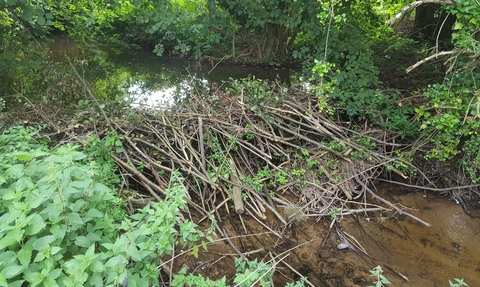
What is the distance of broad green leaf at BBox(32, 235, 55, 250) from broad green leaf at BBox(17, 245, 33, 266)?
0.11 feet

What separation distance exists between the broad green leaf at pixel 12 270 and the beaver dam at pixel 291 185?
1.38 m

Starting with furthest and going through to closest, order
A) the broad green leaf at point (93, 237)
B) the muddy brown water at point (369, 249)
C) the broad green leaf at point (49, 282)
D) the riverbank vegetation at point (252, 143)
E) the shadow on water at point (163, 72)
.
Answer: the shadow on water at point (163, 72), the muddy brown water at point (369, 249), the riverbank vegetation at point (252, 143), the broad green leaf at point (93, 237), the broad green leaf at point (49, 282)

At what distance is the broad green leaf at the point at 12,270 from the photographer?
5.67 ft

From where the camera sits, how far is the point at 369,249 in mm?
3639

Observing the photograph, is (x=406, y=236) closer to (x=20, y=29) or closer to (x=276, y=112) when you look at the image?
(x=276, y=112)

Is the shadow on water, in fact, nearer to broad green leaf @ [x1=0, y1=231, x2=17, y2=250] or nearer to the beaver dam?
the beaver dam

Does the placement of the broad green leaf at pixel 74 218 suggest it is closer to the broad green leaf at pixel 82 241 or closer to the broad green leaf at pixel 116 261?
the broad green leaf at pixel 82 241

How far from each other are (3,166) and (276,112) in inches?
146

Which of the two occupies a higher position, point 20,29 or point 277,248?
point 20,29

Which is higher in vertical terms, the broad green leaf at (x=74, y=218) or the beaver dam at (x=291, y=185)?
the broad green leaf at (x=74, y=218)

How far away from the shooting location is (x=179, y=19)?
4977 millimetres

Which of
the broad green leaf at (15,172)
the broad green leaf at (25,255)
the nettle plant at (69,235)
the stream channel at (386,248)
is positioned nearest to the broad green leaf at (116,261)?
the nettle plant at (69,235)

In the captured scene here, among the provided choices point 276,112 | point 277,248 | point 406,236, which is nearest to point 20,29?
point 276,112

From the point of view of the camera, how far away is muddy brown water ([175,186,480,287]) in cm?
324
